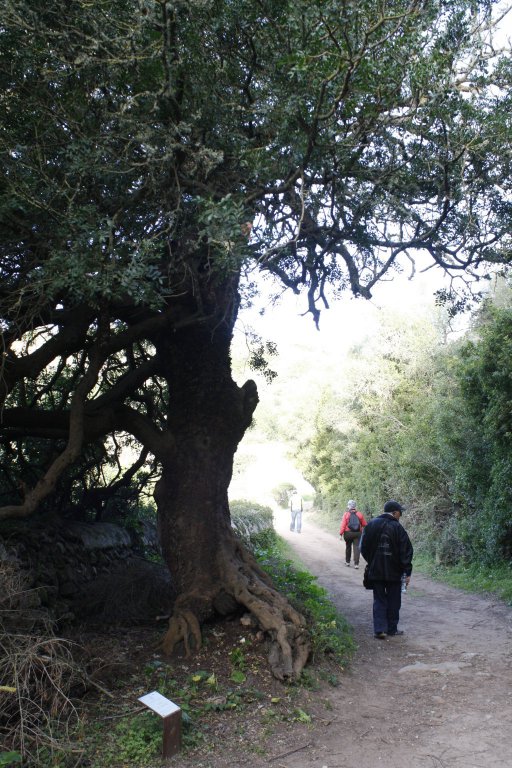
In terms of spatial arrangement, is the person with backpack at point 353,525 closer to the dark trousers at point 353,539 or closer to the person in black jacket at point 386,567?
the dark trousers at point 353,539

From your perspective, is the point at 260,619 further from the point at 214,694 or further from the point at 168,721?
the point at 168,721

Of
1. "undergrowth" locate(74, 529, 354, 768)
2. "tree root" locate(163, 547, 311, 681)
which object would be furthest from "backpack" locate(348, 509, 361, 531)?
"tree root" locate(163, 547, 311, 681)

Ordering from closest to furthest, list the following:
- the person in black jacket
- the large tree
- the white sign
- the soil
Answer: the white sign → the soil → the large tree → the person in black jacket

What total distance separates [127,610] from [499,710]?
458 centimetres

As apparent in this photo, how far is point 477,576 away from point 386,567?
5.74m

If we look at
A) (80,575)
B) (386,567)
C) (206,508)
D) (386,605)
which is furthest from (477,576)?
(80,575)

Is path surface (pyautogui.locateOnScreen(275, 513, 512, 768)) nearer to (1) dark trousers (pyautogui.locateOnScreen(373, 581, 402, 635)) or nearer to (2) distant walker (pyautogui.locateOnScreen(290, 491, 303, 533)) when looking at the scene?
(1) dark trousers (pyautogui.locateOnScreen(373, 581, 402, 635))

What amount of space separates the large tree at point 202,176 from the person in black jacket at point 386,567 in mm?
1840

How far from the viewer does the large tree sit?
5.84 meters

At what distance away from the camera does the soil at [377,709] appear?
459cm

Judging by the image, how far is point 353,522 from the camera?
15.6 metres

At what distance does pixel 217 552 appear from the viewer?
7.41 m

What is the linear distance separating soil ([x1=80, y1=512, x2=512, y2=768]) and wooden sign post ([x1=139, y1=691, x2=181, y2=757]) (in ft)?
0.25

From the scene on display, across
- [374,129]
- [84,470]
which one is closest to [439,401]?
[84,470]
